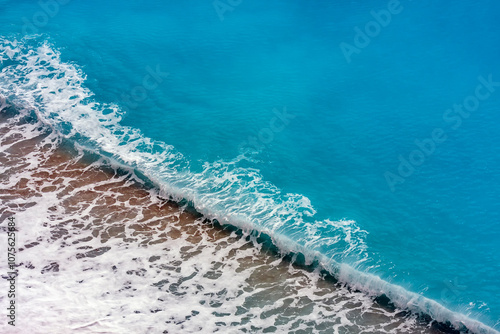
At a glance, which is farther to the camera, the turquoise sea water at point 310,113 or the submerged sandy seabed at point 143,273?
the turquoise sea water at point 310,113

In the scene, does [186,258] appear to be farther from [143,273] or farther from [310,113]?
[310,113]

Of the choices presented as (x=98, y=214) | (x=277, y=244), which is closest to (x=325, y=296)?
Answer: (x=277, y=244)

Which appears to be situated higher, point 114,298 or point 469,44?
point 469,44

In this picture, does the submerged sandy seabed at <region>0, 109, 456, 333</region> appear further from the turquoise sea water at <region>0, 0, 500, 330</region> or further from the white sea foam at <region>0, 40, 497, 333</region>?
the turquoise sea water at <region>0, 0, 500, 330</region>

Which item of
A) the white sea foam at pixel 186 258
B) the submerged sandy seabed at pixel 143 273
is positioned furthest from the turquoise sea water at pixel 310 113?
the submerged sandy seabed at pixel 143 273

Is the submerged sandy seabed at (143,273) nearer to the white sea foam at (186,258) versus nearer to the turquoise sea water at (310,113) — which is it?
the white sea foam at (186,258)

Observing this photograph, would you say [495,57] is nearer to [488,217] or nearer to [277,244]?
[488,217]
